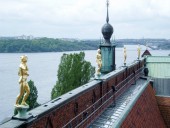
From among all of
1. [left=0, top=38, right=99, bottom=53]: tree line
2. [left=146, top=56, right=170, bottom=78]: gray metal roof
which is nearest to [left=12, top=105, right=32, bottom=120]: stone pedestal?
[left=146, top=56, right=170, bottom=78]: gray metal roof

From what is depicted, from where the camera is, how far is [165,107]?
58.3ft

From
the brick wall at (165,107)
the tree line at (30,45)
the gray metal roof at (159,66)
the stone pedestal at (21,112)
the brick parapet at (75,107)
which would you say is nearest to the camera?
the stone pedestal at (21,112)

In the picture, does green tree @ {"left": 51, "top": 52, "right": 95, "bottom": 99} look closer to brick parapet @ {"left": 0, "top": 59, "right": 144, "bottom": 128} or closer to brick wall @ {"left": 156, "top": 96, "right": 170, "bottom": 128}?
brick wall @ {"left": 156, "top": 96, "right": 170, "bottom": 128}

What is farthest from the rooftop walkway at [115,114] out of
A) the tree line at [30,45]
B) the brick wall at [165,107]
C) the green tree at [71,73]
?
the tree line at [30,45]

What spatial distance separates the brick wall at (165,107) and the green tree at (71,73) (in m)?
12.8

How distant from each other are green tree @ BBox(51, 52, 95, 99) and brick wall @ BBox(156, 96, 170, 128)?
12.8 meters

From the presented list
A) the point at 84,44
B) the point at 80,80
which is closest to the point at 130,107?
the point at 80,80

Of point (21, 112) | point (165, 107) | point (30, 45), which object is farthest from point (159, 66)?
point (30, 45)

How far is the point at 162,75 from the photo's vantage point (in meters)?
25.1

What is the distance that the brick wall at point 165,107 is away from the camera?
17.3m

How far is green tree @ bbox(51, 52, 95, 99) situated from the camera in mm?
30102

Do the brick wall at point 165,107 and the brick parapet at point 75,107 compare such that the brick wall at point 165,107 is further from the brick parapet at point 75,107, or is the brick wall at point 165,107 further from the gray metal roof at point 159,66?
Result: the gray metal roof at point 159,66

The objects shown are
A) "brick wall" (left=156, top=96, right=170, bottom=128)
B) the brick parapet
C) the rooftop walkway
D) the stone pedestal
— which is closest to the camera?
the stone pedestal

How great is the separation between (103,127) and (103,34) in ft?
43.8
